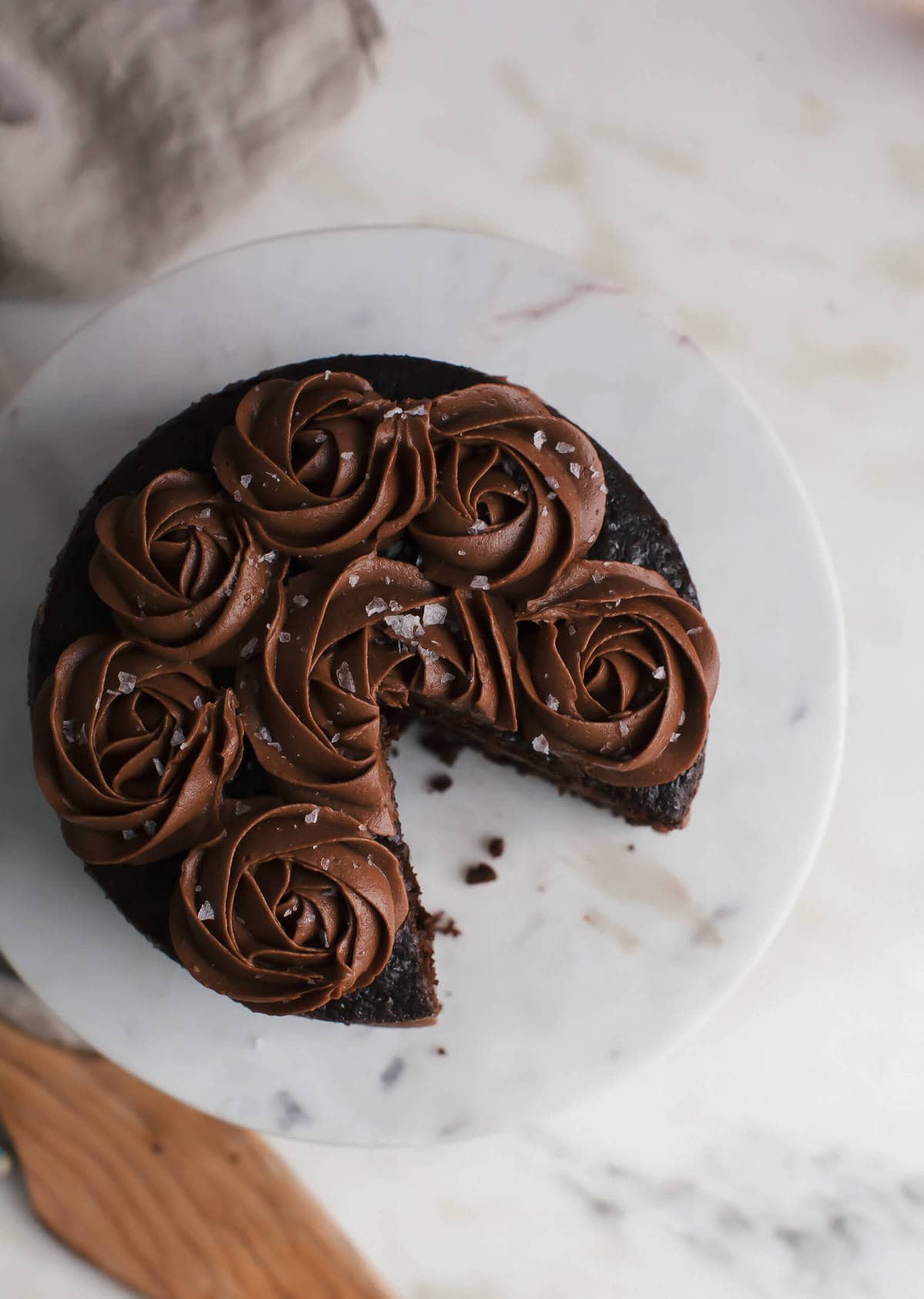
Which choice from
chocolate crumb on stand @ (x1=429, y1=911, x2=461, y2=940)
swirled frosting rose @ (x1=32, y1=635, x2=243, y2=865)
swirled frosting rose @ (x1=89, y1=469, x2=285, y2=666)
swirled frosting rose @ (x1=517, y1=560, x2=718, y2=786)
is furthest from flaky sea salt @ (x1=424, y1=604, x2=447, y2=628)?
chocolate crumb on stand @ (x1=429, y1=911, x2=461, y2=940)

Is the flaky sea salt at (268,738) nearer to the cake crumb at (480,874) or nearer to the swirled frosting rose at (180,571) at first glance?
the swirled frosting rose at (180,571)

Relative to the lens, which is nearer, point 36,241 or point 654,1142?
point 36,241

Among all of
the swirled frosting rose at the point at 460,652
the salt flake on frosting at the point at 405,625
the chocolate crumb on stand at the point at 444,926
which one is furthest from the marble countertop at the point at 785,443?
the salt flake on frosting at the point at 405,625

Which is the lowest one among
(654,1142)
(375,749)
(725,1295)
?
(725,1295)

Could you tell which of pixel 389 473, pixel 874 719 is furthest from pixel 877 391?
pixel 389 473

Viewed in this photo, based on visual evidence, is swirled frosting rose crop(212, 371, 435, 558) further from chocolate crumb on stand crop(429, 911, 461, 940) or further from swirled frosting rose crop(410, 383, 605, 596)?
chocolate crumb on stand crop(429, 911, 461, 940)

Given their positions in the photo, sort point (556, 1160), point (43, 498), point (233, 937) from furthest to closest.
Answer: point (556, 1160), point (43, 498), point (233, 937)

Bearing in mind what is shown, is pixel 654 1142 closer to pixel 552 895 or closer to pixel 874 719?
pixel 552 895
